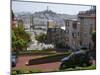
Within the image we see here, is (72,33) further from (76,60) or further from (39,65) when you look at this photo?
(39,65)

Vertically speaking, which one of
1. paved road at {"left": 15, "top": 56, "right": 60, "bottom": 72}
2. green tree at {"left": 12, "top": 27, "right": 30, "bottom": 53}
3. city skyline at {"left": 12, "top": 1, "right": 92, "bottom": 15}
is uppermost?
city skyline at {"left": 12, "top": 1, "right": 92, "bottom": 15}

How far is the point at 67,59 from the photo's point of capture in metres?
2.49

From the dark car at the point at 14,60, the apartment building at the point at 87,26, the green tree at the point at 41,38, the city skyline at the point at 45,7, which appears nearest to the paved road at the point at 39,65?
the dark car at the point at 14,60

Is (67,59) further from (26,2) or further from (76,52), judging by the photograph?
(26,2)

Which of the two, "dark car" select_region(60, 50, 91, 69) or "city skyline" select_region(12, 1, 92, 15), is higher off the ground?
"city skyline" select_region(12, 1, 92, 15)

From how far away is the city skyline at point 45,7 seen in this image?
2.32m

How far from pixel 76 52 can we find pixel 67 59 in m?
0.14

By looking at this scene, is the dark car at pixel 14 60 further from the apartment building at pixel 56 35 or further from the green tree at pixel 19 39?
the apartment building at pixel 56 35

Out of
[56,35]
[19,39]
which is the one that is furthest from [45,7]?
[19,39]

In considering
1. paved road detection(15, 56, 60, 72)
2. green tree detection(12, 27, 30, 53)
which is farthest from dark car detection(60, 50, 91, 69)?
green tree detection(12, 27, 30, 53)

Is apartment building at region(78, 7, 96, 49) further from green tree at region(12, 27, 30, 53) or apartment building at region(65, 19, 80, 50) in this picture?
green tree at region(12, 27, 30, 53)

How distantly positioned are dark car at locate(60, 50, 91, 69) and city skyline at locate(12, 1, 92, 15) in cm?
48

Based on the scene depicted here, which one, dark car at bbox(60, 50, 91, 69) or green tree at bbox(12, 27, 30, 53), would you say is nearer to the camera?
green tree at bbox(12, 27, 30, 53)

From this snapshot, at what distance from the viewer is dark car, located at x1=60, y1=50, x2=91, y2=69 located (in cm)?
248
